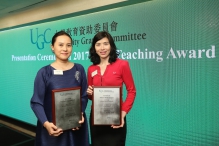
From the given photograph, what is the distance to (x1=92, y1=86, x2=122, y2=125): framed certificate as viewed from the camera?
1590mm

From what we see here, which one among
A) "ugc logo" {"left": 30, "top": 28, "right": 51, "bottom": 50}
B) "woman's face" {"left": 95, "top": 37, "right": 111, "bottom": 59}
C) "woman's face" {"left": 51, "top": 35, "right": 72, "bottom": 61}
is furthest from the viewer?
"ugc logo" {"left": 30, "top": 28, "right": 51, "bottom": 50}

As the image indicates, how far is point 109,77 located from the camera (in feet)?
5.58

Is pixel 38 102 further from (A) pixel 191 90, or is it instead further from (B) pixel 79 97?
(A) pixel 191 90

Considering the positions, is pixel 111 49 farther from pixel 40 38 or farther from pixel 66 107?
pixel 40 38

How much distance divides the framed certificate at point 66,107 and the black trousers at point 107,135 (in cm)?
25

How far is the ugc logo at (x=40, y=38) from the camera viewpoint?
379cm

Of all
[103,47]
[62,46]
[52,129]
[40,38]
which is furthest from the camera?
[40,38]

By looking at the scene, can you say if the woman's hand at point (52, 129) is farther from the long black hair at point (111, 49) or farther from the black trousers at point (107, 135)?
the long black hair at point (111, 49)

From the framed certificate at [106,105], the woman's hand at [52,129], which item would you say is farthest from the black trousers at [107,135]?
the woman's hand at [52,129]

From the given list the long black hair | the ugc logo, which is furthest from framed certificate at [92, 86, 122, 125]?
the ugc logo

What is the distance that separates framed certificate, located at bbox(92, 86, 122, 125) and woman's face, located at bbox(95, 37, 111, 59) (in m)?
0.30

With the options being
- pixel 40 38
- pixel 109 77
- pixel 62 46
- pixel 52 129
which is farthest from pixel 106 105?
pixel 40 38

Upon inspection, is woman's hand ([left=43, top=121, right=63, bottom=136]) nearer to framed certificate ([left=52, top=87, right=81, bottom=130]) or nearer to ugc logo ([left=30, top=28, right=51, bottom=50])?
framed certificate ([left=52, top=87, right=81, bottom=130])

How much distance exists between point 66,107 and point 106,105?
0.31m
